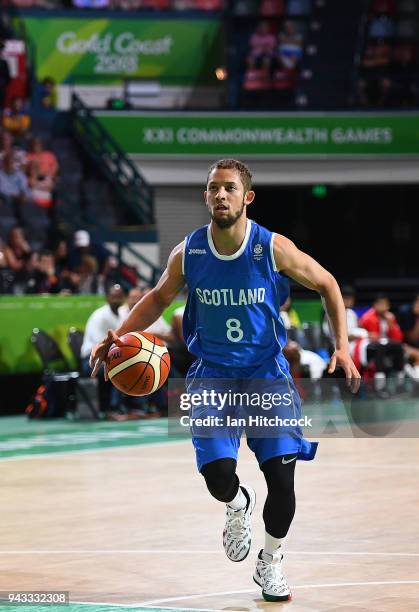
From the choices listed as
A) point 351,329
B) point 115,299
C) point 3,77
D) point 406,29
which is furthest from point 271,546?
point 406,29

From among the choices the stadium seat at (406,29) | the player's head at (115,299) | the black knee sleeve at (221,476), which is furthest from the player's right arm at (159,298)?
the stadium seat at (406,29)

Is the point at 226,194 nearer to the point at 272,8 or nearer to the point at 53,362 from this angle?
the point at 53,362

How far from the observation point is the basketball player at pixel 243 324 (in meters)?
6.75

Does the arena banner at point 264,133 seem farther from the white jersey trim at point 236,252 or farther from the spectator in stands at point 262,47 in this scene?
the white jersey trim at point 236,252

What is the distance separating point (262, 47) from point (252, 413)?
2550 cm

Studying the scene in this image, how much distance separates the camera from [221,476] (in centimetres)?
677

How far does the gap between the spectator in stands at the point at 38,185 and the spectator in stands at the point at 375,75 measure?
879 cm

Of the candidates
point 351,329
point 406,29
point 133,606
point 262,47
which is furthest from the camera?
point 406,29

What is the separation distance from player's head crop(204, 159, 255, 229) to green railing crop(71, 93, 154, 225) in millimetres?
19050

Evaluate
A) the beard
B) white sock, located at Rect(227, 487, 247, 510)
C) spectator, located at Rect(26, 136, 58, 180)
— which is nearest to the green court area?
spectator, located at Rect(26, 136, 58, 180)

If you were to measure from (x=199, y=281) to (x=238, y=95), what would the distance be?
24.3 m

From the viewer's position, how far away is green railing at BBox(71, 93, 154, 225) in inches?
1023

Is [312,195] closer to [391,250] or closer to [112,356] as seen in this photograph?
[391,250]

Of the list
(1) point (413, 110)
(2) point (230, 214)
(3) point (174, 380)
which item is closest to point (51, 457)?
(3) point (174, 380)
